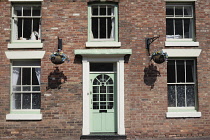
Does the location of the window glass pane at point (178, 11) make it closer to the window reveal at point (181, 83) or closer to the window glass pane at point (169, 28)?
the window glass pane at point (169, 28)

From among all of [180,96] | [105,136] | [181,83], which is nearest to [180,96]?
[180,96]

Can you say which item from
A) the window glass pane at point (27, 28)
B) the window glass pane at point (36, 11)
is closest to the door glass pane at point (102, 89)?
the window glass pane at point (27, 28)

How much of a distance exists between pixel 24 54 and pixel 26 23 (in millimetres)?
1260

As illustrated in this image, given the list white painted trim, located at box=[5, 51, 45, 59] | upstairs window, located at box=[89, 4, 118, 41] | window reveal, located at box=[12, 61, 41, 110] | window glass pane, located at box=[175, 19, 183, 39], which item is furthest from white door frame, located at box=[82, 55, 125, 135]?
window glass pane, located at box=[175, 19, 183, 39]

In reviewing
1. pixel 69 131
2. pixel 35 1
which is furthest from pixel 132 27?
pixel 69 131

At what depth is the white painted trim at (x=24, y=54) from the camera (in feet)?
30.3

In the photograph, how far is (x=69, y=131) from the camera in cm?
909

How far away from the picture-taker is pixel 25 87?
9.38 metres

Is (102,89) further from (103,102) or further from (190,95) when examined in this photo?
(190,95)

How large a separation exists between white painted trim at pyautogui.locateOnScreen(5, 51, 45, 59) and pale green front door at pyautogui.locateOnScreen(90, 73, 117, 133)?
2022 mm

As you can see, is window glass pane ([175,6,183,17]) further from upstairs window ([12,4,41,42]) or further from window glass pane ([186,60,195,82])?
upstairs window ([12,4,41,42])

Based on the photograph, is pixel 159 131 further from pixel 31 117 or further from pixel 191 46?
pixel 31 117

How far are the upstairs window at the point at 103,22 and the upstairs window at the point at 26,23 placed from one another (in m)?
2.02

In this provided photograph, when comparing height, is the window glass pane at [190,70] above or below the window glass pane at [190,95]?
above
